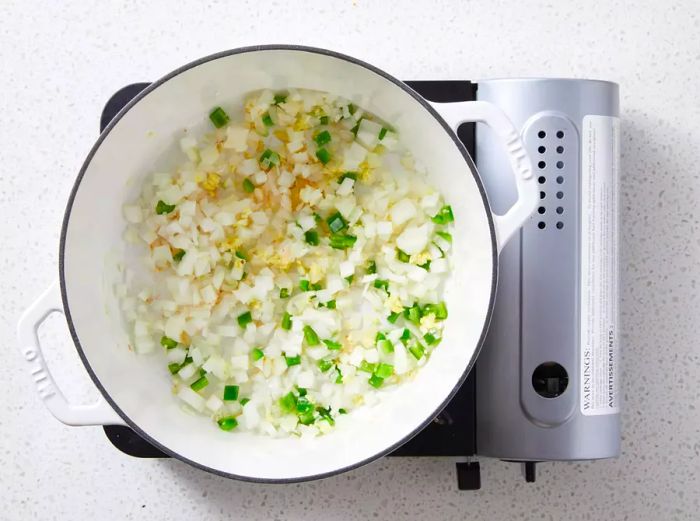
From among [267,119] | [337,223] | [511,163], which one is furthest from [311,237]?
[511,163]

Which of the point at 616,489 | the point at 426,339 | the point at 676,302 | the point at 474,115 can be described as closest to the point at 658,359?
the point at 676,302

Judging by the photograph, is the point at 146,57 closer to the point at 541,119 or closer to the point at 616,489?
the point at 541,119

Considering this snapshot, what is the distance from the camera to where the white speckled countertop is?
1.01 m

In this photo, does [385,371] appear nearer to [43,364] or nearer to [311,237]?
[311,237]

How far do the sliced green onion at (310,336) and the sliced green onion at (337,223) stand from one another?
0.13 m

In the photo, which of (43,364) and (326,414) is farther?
(326,414)

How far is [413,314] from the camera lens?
93 centimetres

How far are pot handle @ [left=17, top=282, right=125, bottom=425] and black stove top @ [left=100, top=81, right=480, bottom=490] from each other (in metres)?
0.13

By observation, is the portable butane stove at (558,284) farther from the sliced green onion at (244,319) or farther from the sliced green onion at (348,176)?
the sliced green onion at (244,319)

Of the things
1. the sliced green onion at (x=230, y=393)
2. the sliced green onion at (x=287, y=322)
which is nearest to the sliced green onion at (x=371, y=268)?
the sliced green onion at (x=287, y=322)

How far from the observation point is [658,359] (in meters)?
1.03

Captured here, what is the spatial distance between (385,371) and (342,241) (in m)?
0.17

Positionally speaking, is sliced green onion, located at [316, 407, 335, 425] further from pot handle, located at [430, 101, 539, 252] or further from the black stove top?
pot handle, located at [430, 101, 539, 252]

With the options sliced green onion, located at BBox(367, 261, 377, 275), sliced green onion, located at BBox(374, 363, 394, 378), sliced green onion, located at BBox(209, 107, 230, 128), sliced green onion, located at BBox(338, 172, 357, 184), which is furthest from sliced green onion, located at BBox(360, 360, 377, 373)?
sliced green onion, located at BBox(209, 107, 230, 128)
